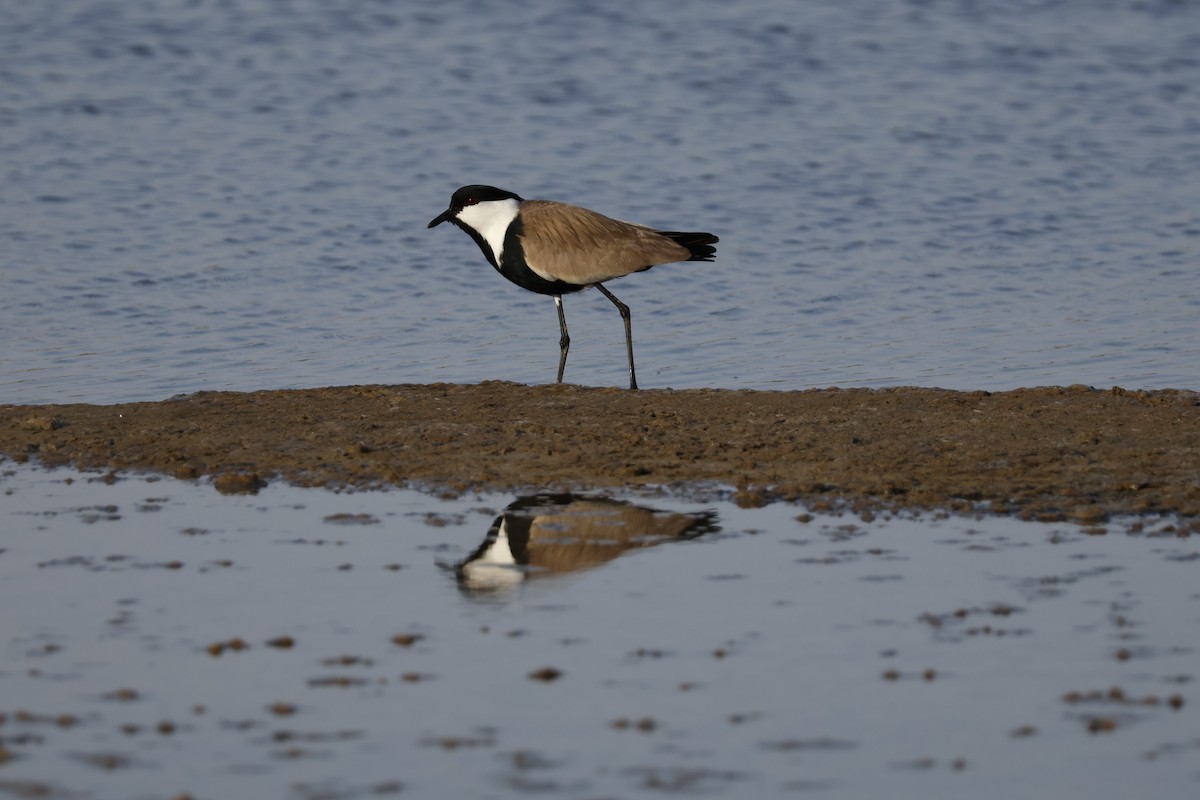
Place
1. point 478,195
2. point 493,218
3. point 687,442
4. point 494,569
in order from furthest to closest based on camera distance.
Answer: point 478,195
point 493,218
point 687,442
point 494,569

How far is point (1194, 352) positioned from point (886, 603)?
626 cm

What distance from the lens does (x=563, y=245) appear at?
10.5m

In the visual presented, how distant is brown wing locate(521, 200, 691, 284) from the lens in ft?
34.5

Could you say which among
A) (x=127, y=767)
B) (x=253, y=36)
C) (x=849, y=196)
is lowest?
(x=127, y=767)

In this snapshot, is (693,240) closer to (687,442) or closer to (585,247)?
(585,247)

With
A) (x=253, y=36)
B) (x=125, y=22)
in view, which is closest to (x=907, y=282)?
(x=253, y=36)

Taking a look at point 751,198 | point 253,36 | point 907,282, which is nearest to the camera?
point 907,282

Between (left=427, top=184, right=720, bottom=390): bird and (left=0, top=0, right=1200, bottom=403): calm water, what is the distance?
29.3 inches

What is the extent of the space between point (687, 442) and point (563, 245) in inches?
100

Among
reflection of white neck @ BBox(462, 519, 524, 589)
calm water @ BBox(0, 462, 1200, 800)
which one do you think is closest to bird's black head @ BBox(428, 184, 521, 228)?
calm water @ BBox(0, 462, 1200, 800)

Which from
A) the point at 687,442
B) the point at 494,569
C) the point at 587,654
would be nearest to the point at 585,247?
the point at 687,442

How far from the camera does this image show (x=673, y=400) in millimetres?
9383

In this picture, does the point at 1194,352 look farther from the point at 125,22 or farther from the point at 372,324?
the point at 125,22

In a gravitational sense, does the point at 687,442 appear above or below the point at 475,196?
below
